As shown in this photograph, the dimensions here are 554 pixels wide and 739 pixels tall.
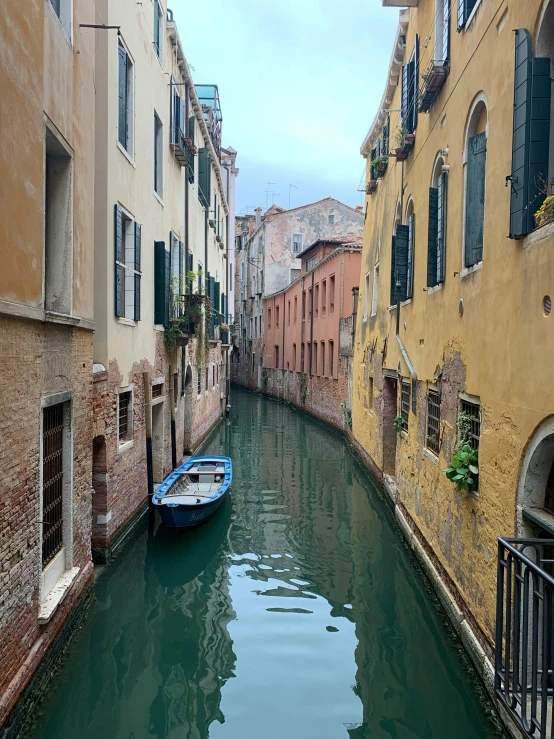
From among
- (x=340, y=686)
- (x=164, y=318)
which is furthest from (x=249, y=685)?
(x=164, y=318)

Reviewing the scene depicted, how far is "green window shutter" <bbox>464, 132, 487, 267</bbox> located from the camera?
20.3ft

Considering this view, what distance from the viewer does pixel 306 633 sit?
6602mm

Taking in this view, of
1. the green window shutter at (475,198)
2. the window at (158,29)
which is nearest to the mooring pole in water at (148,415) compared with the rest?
the green window shutter at (475,198)

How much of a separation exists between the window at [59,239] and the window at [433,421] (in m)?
4.69

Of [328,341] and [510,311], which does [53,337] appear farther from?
[328,341]

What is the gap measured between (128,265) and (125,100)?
7.72 feet

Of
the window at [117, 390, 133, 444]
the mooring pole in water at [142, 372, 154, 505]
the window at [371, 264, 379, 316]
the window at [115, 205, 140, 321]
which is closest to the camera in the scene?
the window at [115, 205, 140, 321]

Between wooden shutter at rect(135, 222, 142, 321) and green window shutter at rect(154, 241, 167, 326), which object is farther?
green window shutter at rect(154, 241, 167, 326)

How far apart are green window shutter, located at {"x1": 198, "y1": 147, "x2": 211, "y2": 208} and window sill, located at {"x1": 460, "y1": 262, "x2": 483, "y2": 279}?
11.0 metres

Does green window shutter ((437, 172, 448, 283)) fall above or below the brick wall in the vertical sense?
above

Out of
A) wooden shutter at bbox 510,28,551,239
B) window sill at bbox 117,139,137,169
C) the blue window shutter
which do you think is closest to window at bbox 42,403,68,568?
the blue window shutter

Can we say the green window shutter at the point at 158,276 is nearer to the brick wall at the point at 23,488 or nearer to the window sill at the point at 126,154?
the window sill at the point at 126,154

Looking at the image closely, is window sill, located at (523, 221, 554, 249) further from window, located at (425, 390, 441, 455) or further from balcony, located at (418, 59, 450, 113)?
balcony, located at (418, 59, 450, 113)

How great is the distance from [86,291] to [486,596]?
484 centimetres
